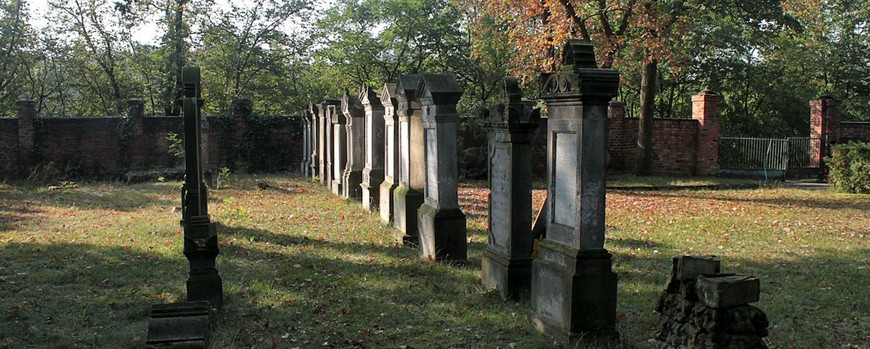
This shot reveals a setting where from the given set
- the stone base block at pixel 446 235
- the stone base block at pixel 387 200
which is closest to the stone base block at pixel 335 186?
the stone base block at pixel 387 200

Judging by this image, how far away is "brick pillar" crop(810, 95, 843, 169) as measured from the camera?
2383 centimetres

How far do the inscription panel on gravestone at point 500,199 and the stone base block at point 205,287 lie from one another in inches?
106

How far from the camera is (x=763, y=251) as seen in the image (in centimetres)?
931

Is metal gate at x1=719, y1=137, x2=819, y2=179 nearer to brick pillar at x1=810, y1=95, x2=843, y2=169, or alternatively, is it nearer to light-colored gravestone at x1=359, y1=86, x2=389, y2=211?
brick pillar at x1=810, y1=95, x2=843, y2=169

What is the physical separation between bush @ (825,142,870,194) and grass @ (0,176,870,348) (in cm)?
373

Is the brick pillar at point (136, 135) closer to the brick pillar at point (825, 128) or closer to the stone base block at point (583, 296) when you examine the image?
the stone base block at point (583, 296)

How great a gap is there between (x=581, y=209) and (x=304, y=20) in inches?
1209

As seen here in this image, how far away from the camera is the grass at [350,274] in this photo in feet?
18.8

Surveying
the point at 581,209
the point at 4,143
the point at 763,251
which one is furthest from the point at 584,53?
the point at 4,143

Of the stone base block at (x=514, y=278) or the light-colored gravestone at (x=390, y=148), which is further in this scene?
the light-colored gravestone at (x=390, y=148)

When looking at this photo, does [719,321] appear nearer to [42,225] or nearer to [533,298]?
[533,298]

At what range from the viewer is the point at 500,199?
6.98 meters

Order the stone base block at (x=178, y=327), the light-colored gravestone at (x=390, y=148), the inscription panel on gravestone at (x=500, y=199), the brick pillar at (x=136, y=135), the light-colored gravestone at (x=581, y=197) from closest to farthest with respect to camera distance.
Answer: the stone base block at (x=178, y=327) < the light-colored gravestone at (x=581, y=197) < the inscription panel on gravestone at (x=500, y=199) < the light-colored gravestone at (x=390, y=148) < the brick pillar at (x=136, y=135)

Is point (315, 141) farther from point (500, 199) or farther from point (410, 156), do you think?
point (500, 199)
